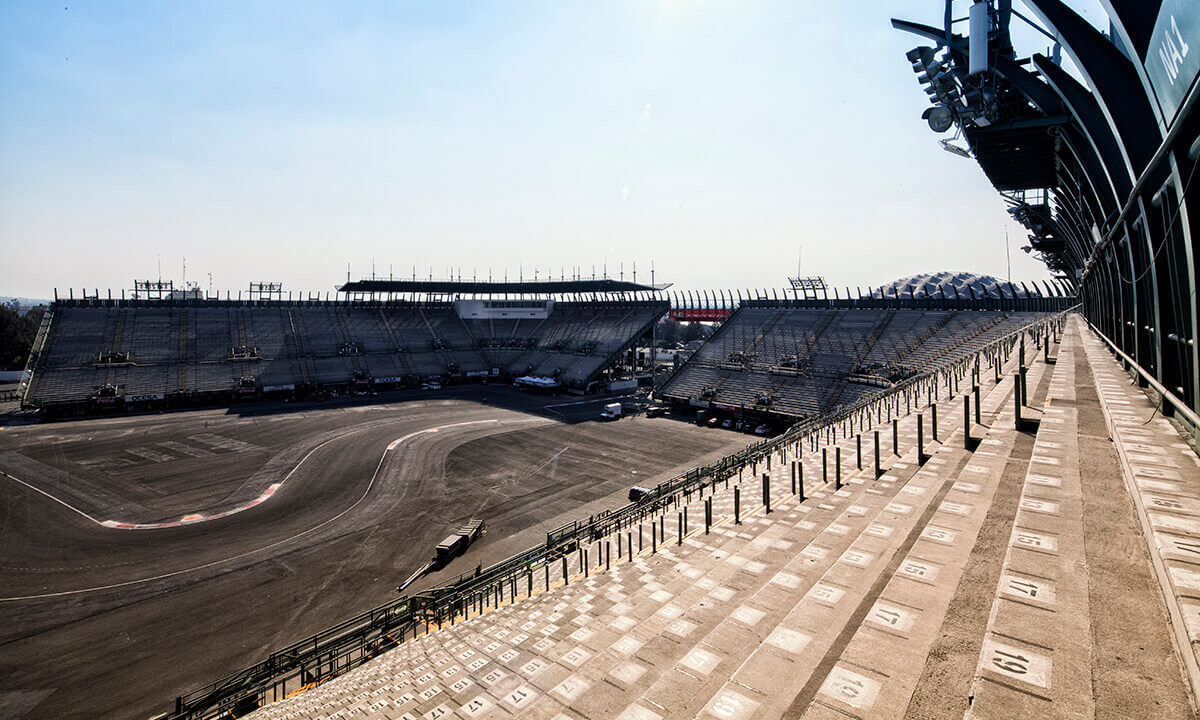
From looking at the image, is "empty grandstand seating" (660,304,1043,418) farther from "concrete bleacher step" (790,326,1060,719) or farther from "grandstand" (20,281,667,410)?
"concrete bleacher step" (790,326,1060,719)

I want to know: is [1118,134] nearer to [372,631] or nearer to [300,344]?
[372,631]

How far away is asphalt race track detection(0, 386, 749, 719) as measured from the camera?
15.9 metres

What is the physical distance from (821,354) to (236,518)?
50.0 metres

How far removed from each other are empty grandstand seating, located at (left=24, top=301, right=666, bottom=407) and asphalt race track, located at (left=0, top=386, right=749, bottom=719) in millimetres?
9632

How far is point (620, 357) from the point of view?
69500 millimetres

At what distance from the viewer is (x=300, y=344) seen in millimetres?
67688

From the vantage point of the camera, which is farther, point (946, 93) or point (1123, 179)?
point (946, 93)

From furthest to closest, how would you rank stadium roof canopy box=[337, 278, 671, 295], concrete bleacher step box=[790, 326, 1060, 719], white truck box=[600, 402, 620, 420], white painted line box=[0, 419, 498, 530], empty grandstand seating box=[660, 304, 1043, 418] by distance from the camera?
1. stadium roof canopy box=[337, 278, 671, 295]
2. white truck box=[600, 402, 620, 420]
3. empty grandstand seating box=[660, 304, 1043, 418]
4. white painted line box=[0, 419, 498, 530]
5. concrete bleacher step box=[790, 326, 1060, 719]

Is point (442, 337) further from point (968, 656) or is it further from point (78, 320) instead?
point (968, 656)

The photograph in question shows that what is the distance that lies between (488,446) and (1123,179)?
117ft

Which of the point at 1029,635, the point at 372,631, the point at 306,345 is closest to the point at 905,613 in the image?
the point at 1029,635

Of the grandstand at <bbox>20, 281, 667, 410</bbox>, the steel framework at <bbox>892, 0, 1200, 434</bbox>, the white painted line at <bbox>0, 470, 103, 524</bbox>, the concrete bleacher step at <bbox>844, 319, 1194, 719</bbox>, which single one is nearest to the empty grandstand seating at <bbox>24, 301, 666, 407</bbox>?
the grandstand at <bbox>20, 281, 667, 410</bbox>

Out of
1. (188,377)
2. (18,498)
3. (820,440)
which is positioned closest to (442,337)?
(188,377)

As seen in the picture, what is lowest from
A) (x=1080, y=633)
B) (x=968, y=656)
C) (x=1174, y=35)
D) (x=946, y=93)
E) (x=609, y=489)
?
(x=609, y=489)
